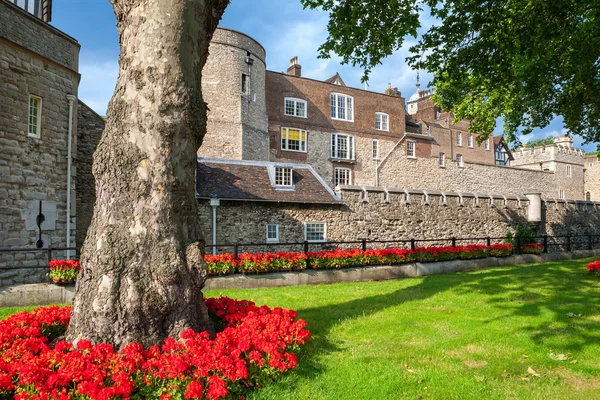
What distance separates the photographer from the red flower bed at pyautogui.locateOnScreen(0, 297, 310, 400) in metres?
3.44

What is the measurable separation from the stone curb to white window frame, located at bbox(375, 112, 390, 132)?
23551 millimetres

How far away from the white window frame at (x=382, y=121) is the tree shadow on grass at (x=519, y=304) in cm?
2814

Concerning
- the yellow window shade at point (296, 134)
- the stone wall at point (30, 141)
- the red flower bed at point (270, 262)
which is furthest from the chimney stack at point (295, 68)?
the red flower bed at point (270, 262)

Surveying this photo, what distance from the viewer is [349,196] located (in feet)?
66.0

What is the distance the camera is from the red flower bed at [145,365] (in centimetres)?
344

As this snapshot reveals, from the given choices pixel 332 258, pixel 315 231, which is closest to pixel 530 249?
pixel 315 231

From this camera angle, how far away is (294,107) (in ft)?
115

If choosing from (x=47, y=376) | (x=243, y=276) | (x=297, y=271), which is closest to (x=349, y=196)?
(x=297, y=271)

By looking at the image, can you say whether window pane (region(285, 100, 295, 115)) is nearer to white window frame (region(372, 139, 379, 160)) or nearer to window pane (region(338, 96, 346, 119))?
window pane (region(338, 96, 346, 119))

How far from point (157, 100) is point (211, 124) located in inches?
995

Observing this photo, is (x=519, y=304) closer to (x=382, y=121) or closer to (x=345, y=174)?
(x=345, y=174)

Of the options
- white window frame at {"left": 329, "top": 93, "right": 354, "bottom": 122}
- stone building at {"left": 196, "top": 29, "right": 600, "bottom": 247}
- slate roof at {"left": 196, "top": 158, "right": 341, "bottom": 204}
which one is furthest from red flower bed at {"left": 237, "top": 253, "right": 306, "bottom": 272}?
white window frame at {"left": 329, "top": 93, "right": 354, "bottom": 122}

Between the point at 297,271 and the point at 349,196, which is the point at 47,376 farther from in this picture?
the point at 349,196

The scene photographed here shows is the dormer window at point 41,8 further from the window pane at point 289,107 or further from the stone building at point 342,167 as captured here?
the window pane at point 289,107
